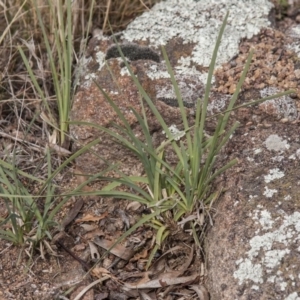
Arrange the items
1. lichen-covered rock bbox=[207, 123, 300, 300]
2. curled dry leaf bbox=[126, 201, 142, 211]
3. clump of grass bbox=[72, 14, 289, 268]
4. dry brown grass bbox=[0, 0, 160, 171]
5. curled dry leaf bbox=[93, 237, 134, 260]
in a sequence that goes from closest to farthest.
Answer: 1. lichen-covered rock bbox=[207, 123, 300, 300]
2. clump of grass bbox=[72, 14, 289, 268]
3. curled dry leaf bbox=[93, 237, 134, 260]
4. curled dry leaf bbox=[126, 201, 142, 211]
5. dry brown grass bbox=[0, 0, 160, 171]

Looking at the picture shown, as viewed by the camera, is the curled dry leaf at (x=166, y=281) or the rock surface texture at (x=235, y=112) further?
the curled dry leaf at (x=166, y=281)

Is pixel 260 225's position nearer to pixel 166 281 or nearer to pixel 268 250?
pixel 268 250

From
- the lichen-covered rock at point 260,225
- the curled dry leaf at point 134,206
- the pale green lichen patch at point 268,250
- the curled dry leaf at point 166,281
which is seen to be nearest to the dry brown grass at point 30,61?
the curled dry leaf at point 134,206

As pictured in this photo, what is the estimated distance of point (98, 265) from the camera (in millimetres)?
1776

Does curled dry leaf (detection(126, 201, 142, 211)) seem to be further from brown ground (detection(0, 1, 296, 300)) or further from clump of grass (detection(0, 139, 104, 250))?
clump of grass (detection(0, 139, 104, 250))

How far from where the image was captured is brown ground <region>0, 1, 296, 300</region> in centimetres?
171

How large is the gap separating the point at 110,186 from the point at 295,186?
55cm

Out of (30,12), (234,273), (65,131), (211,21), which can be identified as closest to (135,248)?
(234,273)

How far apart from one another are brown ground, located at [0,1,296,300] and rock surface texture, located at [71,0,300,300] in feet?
0.35

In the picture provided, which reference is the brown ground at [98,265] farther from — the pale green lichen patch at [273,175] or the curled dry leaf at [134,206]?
the pale green lichen patch at [273,175]

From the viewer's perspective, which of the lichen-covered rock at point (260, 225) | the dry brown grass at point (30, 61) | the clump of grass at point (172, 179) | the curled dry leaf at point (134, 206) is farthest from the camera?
the dry brown grass at point (30, 61)

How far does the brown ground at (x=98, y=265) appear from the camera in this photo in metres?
1.71

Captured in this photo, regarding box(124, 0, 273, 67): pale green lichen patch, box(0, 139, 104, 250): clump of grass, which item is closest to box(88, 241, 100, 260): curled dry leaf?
box(0, 139, 104, 250): clump of grass

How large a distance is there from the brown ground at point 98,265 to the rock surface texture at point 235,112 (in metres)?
0.11
